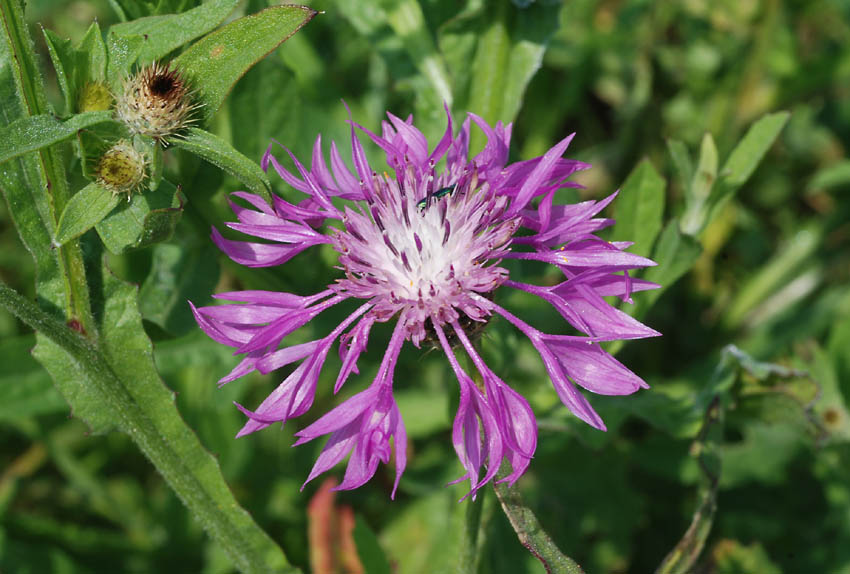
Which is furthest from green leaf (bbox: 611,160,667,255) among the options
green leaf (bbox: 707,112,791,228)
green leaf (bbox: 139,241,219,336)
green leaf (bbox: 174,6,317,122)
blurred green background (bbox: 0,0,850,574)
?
green leaf (bbox: 139,241,219,336)

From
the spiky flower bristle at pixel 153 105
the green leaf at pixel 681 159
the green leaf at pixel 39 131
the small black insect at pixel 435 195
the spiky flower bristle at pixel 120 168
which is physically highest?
the green leaf at pixel 39 131

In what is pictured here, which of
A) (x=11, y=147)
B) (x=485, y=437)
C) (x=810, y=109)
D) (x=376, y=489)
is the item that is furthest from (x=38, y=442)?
(x=810, y=109)

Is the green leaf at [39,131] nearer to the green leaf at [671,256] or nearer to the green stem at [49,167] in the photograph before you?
the green stem at [49,167]

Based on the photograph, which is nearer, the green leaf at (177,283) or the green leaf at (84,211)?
the green leaf at (84,211)

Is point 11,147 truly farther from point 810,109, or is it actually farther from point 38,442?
point 810,109

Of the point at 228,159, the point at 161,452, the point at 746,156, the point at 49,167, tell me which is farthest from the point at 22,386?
the point at 746,156

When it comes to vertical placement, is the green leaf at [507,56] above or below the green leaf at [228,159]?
below

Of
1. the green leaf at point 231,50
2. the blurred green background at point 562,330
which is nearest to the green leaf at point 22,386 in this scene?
the blurred green background at point 562,330
